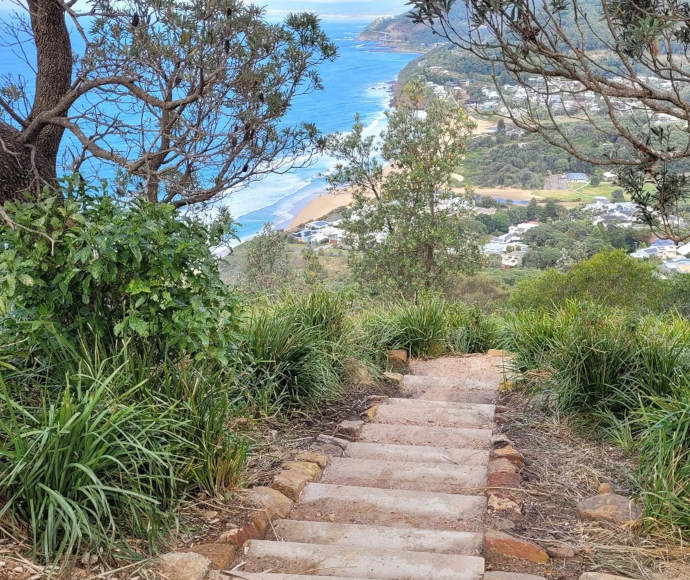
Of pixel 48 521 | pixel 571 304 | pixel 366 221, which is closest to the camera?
pixel 48 521

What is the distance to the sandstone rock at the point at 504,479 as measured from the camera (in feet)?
13.4

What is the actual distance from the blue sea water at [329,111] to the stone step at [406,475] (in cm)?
2227

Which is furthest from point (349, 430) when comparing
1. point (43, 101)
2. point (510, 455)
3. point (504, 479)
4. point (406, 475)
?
point (43, 101)

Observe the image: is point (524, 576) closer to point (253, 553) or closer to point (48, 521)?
point (253, 553)

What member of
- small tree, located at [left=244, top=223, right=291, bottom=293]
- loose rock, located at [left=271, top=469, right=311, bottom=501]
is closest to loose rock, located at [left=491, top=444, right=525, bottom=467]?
loose rock, located at [left=271, top=469, right=311, bottom=501]

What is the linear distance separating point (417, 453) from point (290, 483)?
911mm

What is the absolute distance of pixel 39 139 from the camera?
16.9 feet

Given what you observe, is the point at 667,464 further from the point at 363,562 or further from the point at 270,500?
the point at 270,500

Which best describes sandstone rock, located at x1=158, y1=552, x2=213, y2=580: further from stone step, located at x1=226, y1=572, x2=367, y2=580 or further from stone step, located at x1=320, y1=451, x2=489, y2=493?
stone step, located at x1=320, y1=451, x2=489, y2=493

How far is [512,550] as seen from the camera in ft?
10.8

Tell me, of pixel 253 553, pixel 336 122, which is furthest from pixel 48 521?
pixel 336 122

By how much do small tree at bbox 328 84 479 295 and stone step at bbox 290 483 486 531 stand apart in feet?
39.3

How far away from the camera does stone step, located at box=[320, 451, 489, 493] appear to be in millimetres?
4102

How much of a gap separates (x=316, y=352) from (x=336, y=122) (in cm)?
2275
